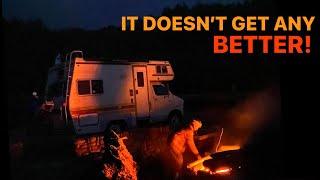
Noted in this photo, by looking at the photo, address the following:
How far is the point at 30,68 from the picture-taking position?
12.9 metres

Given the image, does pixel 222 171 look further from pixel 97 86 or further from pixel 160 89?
pixel 97 86

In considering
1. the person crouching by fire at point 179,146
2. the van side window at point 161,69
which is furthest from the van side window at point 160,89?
the person crouching by fire at point 179,146

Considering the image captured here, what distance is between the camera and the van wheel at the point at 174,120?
13299 mm

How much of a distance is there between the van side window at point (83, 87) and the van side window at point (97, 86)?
131 mm

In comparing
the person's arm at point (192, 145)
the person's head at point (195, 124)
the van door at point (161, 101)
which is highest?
the van door at point (161, 101)

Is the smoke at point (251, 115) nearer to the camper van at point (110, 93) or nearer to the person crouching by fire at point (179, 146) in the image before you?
the person crouching by fire at point (179, 146)

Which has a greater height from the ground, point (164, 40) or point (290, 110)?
point (164, 40)

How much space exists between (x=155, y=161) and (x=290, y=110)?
3.58m

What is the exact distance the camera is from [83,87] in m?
12.5

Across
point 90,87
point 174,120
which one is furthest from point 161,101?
point 90,87

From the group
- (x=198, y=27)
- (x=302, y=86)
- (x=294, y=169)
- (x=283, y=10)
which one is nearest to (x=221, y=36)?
(x=198, y=27)

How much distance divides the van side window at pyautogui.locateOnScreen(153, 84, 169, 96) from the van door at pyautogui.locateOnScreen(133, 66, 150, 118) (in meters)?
0.23

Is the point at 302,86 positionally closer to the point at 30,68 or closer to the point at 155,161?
the point at 155,161

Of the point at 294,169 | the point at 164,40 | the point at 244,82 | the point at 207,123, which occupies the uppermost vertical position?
the point at 164,40
